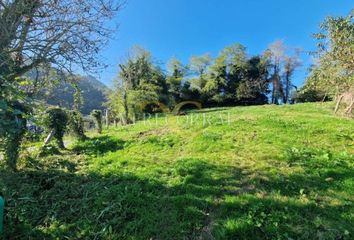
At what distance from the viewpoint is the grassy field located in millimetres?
3838

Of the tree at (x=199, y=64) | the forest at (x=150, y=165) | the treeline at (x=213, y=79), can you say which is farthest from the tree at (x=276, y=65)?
the forest at (x=150, y=165)

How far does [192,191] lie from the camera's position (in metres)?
4.86

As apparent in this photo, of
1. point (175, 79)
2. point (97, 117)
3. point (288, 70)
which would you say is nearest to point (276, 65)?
point (288, 70)

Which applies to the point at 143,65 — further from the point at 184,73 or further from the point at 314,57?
the point at 314,57

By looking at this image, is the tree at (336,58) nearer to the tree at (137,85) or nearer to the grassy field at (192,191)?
the grassy field at (192,191)

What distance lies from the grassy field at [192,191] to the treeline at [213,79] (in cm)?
1606

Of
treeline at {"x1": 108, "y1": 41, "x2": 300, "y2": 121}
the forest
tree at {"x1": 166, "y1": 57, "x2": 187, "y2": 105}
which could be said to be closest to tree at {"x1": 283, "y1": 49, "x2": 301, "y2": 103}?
treeline at {"x1": 108, "y1": 41, "x2": 300, "y2": 121}

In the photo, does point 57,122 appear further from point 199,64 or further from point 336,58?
point 199,64

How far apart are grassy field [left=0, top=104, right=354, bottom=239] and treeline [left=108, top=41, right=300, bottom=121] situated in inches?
632

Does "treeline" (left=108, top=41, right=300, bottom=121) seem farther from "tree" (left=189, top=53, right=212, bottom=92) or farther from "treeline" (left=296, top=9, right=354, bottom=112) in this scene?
"treeline" (left=296, top=9, right=354, bottom=112)

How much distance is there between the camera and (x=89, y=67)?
5.37m

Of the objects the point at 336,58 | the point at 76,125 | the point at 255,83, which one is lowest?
the point at 76,125

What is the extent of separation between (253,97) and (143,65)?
13.1 m

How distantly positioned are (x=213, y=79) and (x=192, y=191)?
27.4 metres
